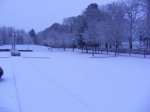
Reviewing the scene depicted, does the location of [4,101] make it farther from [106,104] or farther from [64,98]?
[106,104]

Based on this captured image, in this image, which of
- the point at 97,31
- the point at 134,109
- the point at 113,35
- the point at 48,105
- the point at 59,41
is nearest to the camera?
the point at 134,109

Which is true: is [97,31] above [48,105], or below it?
above

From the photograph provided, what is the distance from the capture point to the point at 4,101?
31.7 ft

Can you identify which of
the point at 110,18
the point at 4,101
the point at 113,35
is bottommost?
the point at 4,101

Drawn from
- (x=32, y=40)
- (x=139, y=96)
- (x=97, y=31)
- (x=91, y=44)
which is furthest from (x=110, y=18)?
(x=32, y=40)

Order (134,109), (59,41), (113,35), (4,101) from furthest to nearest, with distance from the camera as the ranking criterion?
(59,41)
(113,35)
(4,101)
(134,109)

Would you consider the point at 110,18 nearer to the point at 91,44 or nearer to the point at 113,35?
the point at 113,35

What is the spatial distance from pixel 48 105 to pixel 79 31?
178 ft

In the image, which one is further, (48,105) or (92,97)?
(92,97)

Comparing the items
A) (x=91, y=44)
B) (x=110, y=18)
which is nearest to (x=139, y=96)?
(x=110, y=18)

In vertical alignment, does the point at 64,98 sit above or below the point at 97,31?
below

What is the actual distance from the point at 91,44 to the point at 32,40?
7210cm

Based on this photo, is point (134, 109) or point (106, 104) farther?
point (106, 104)

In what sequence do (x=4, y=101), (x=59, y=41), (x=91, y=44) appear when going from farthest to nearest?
(x=59, y=41) < (x=91, y=44) < (x=4, y=101)
